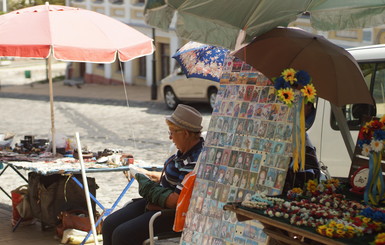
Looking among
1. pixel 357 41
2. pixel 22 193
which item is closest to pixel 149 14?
pixel 22 193

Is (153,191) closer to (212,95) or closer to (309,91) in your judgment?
(309,91)

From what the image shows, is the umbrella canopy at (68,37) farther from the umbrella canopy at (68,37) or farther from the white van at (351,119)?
the white van at (351,119)

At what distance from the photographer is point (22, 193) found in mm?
8453

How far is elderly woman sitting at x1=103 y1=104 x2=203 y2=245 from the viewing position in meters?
6.21

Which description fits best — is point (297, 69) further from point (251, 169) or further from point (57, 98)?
point (57, 98)

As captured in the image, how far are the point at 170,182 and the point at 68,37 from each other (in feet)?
7.41

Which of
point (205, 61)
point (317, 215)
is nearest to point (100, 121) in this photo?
point (205, 61)

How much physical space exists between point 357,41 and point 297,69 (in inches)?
681

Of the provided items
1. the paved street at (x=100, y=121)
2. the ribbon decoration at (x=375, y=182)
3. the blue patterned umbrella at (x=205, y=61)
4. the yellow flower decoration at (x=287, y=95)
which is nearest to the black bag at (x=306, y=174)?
the yellow flower decoration at (x=287, y=95)

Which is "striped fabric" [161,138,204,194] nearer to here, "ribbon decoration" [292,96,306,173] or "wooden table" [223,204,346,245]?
"ribbon decoration" [292,96,306,173]

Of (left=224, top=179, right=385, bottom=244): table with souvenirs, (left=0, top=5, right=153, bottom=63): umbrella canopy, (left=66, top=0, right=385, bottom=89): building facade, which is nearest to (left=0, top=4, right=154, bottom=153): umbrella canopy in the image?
(left=0, top=5, right=153, bottom=63): umbrella canopy

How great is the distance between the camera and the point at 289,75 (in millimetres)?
5062

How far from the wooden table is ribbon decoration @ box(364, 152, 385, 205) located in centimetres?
45

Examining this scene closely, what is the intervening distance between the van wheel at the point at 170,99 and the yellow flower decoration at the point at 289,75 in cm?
1793
